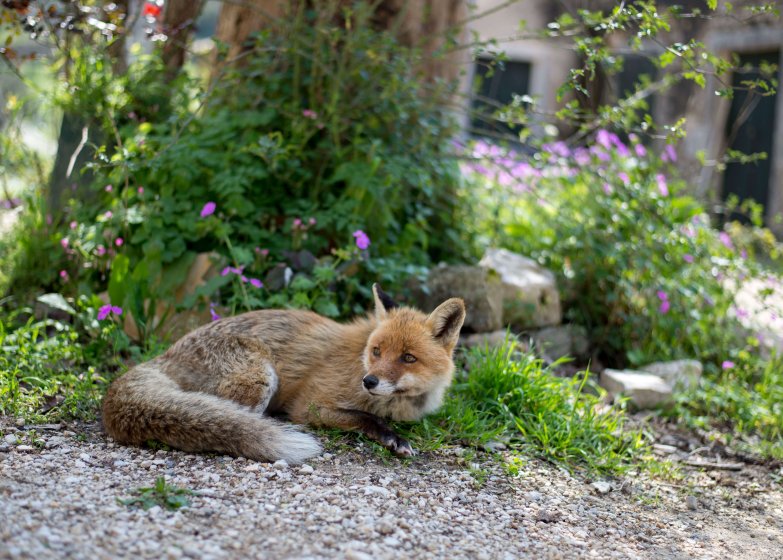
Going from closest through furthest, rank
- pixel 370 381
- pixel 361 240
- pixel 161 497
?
pixel 161 497
pixel 370 381
pixel 361 240

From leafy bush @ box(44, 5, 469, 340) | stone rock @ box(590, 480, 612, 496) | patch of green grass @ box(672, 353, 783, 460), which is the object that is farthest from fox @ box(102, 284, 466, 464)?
patch of green grass @ box(672, 353, 783, 460)

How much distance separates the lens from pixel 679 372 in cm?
585

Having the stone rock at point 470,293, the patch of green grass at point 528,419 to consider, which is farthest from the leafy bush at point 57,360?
the stone rock at point 470,293

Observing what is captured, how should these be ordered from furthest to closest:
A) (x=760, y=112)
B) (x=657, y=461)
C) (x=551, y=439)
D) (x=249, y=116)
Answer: (x=760, y=112)
(x=249, y=116)
(x=657, y=461)
(x=551, y=439)

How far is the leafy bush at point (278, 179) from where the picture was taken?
5.21 m

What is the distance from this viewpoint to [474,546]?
3176 mm

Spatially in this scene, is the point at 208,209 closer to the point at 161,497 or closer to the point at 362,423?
the point at 362,423

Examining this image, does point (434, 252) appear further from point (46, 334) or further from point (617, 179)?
point (46, 334)

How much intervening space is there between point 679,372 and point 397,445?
2.88m

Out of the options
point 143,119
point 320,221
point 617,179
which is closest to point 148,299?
point 320,221

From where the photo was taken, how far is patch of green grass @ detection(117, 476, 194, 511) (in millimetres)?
3105

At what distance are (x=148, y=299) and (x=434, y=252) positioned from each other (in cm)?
240

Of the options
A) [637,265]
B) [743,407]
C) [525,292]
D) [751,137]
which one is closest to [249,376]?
[525,292]

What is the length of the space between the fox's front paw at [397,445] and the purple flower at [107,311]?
6.66 ft
